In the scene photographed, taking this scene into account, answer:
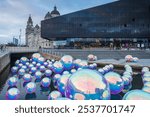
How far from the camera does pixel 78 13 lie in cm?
8212

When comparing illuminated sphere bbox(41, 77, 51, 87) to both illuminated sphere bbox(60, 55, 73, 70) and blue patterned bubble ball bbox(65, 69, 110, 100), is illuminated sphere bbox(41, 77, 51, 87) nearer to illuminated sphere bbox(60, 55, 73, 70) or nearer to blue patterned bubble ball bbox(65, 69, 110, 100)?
illuminated sphere bbox(60, 55, 73, 70)

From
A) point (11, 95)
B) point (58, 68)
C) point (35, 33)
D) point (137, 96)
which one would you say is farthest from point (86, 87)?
point (35, 33)

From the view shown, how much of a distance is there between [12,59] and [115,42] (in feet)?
125

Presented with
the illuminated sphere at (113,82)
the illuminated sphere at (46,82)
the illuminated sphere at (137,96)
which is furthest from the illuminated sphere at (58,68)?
the illuminated sphere at (137,96)

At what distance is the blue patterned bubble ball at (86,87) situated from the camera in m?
9.61

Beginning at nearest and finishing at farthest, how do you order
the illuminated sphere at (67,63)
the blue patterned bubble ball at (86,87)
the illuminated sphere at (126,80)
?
1. the blue patterned bubble ball at (86,87)
2. the illuminated sphere at (126,80)
3. the illuminated sphere at (67,63)

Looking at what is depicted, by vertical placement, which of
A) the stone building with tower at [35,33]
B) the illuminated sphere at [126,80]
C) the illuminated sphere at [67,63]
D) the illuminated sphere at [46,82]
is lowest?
the illuminated sphere at [46,82]

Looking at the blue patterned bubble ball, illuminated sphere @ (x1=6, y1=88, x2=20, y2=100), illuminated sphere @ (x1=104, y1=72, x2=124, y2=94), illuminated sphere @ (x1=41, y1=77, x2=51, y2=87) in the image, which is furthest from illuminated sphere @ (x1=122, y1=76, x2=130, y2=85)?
the blue patterned bubble ball

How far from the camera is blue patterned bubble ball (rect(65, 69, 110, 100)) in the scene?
9608 mm

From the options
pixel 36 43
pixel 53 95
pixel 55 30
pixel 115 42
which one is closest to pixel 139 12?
pixel 115 42

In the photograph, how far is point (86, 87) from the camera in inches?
381

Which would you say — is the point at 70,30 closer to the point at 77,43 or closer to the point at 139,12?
the point at 77,43

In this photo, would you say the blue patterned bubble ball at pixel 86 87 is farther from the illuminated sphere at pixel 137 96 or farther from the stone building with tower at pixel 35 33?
the stone building with tower at pixel 35 33

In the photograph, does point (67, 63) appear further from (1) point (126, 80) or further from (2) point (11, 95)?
(2) point (11, 95)
